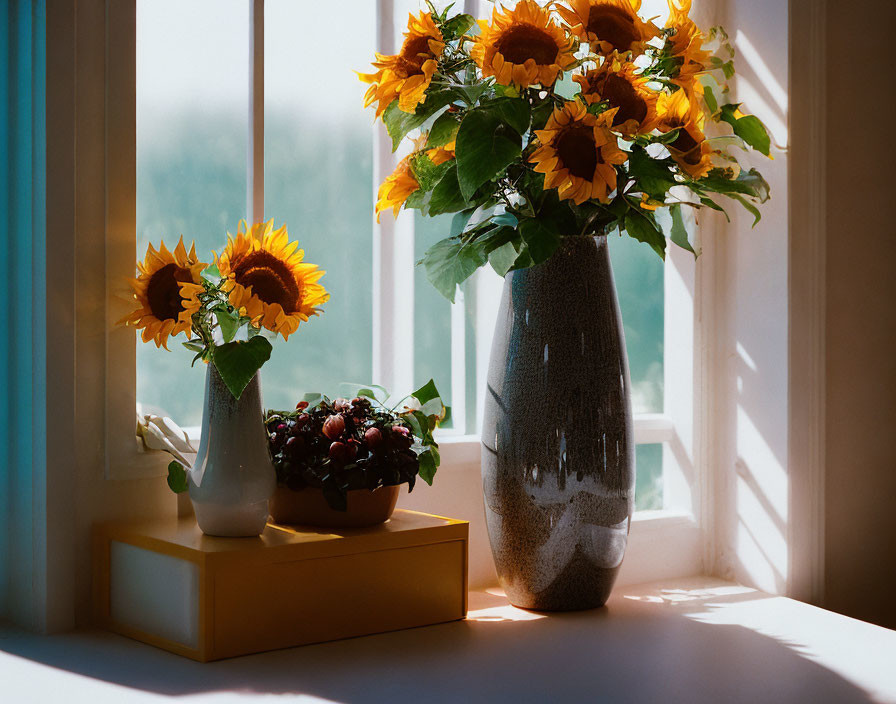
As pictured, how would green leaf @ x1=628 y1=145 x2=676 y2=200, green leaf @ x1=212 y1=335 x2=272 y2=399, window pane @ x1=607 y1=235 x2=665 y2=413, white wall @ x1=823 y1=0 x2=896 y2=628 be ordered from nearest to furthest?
green leaf @ x1=212 y1=335 x2=272 y2=399 < green leaf @ x1=628 y1=145 x2=676 y2=200 < white wall @ x1=823 y1=0 x2=896 y2=628 < window pane @ x1=607 y1=235 x2=665 y2=413

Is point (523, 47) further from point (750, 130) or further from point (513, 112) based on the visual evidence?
point (750, 130)

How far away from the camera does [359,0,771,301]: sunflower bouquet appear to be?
1.16 m

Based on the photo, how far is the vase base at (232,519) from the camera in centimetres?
114

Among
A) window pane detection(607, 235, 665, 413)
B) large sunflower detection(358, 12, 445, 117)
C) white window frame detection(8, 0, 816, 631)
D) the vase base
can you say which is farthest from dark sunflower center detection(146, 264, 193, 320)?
window pane detection(607, 235, 665, 413)

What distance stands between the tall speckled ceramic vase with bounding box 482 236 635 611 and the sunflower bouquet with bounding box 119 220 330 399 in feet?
0.92

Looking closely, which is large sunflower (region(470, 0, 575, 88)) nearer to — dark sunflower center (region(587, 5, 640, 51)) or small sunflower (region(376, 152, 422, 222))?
dark sunflower center (region(587, 5, 640, 51))

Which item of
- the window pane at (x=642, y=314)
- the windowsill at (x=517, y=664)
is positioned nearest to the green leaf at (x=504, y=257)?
the windowsill at (x=517, y=664)

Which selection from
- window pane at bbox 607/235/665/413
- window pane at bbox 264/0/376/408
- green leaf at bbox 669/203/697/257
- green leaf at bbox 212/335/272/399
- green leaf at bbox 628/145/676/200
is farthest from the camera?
window pane at bbox 607/235/665/413

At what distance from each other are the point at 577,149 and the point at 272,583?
60cm

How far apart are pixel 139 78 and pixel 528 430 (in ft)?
2.24

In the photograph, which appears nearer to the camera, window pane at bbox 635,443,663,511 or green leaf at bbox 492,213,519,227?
green leaf at bbox 492,213,519,227

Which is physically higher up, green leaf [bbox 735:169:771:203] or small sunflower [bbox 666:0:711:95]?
small sunflower [bbox 666:0:711:95]

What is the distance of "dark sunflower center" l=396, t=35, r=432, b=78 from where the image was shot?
1.19 m

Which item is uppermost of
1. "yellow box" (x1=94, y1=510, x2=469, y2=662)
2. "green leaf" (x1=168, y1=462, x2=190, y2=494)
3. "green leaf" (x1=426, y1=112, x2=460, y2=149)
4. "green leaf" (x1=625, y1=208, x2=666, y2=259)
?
"green leaf" (x1=426, y1=112, x2=460, y2=149)
